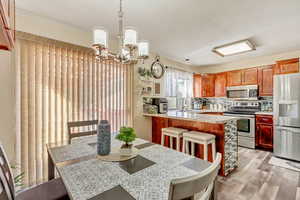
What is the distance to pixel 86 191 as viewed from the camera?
2.56ft

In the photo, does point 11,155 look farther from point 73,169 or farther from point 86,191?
point 86,191

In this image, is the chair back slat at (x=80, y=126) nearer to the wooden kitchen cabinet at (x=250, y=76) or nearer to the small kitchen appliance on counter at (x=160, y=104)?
the small kitchen appliance on counter at (x=160, y=104)

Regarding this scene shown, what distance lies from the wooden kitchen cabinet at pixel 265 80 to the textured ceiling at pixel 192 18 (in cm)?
85

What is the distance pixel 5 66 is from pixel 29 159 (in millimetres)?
1268

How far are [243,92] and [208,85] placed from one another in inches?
43.5

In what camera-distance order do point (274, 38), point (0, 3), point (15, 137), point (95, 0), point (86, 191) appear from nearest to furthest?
point (0, 3)
point (86, 191)
point (95, 0)
point (15, 137)
point (274, 38)

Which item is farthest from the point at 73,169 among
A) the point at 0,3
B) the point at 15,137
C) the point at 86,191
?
the point at 15,137

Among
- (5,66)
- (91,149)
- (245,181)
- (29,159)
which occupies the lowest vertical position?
(245,181)

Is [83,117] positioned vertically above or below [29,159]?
above

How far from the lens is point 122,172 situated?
99cm

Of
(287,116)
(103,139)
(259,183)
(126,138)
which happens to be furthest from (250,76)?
(103,139)

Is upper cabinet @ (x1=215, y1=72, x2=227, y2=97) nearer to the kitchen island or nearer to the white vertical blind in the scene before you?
the kitchen island

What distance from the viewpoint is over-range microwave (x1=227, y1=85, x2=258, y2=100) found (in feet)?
12.7

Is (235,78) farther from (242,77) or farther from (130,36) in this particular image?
(130,36)
